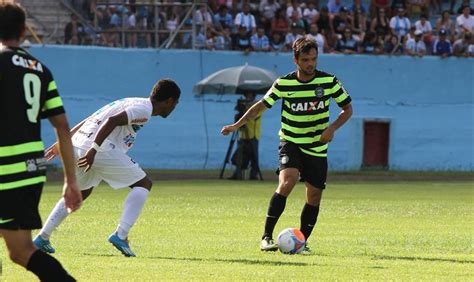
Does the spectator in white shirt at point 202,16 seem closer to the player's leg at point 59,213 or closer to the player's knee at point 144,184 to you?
the player's leg at point 59,213

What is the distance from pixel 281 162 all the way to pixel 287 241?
903 mm

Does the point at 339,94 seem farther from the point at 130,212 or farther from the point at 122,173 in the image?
the point at 130,212

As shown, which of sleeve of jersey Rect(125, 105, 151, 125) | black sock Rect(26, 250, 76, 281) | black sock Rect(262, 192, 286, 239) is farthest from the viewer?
black sock Rect(262, 192, 286, 239)

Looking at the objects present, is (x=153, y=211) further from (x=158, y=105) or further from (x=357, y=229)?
(x=158, y=105)

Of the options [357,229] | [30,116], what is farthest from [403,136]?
[30,116]

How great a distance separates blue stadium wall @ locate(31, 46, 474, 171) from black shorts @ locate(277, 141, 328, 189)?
2123 cm

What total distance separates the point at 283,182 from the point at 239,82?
17.8 metres

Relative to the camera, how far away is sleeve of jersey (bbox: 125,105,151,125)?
12.2m

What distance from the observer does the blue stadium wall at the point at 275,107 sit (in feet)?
115

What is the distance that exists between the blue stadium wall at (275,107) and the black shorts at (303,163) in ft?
69.6

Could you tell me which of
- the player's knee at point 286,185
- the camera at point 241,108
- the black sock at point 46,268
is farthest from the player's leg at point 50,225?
the camera at point 241,108

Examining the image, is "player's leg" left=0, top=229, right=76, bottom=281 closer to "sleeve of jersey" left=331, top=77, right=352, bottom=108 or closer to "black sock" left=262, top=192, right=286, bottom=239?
"black sock" left=262, top=192, right=286, bottom=239

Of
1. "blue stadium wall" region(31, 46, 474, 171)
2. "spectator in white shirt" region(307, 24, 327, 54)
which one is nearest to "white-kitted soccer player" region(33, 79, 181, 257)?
"blue stadium wall" region(31, 46, 474, 171)

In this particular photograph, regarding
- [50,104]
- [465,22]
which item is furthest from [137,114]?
[465,22]
